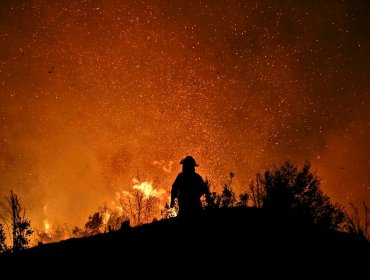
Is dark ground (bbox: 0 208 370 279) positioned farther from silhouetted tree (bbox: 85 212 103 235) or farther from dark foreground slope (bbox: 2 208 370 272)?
silhouetted tree (bbox: 85 212 103 235)

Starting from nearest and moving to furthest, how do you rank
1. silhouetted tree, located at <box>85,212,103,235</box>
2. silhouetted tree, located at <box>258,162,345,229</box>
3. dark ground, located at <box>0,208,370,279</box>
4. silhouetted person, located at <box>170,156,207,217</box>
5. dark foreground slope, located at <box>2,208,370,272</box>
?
dark ground, located at <box>0,208,370,279</box> → dark foreground slope, located at <box>2,208,370,272</box> → silhouetted person, located at <box>170,156,207,217</box> → silhouetted tree, located at <box>258,162,345,229</box> → silhouetted tree, located at <box>85,212,103,235</box>

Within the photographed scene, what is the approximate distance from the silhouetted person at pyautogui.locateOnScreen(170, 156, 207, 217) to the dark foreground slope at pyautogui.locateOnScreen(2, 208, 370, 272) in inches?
35.8

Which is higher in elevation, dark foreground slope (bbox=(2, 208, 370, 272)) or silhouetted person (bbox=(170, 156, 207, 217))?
silhouetted person (bbox=(170, 156, 207, 217))

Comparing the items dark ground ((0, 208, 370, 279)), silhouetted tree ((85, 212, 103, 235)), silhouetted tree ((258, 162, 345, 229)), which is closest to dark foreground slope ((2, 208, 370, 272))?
dark ground ((0, 208, 370, 279))

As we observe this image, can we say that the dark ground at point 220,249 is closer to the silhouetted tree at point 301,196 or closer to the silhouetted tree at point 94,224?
the silhouetted tree at point 301,196

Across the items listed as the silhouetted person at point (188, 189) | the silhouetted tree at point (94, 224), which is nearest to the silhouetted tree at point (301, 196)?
the silhouetted person at point (188, 189)

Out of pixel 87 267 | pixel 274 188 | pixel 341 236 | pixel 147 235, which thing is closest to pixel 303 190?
pixel 274 188

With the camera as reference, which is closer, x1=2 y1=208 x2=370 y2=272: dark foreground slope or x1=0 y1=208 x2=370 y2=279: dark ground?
x1=0 y1=208 x2=370 y2=279: dark ground

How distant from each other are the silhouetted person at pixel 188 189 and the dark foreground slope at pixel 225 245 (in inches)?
35.8

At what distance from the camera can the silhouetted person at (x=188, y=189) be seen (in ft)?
31.9

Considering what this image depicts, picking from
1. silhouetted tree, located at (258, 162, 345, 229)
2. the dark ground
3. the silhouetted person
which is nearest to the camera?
the dark ground

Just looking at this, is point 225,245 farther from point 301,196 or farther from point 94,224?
point 94,224

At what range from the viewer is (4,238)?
103 ft

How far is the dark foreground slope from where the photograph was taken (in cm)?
634
